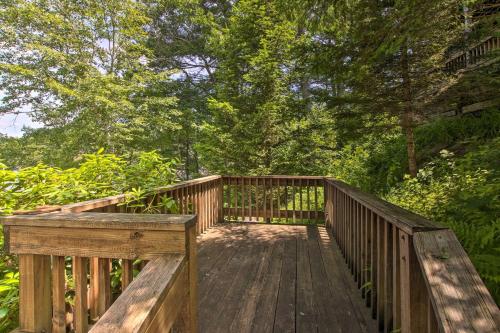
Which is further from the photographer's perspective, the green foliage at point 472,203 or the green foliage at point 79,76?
the green foliage at point 79,76

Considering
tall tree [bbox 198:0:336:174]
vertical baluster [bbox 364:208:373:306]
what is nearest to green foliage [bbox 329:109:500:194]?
tall tree [bbox 198:0:336:174]

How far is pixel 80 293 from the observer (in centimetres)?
125

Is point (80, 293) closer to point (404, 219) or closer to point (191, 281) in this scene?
point (191, 281)

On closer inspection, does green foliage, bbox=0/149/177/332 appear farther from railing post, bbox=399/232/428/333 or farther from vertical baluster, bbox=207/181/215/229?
vertical baluster, bbox=207/181/215/229

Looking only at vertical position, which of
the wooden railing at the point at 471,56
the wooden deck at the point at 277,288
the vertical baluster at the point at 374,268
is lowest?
the wooden deck at the point at 277,288

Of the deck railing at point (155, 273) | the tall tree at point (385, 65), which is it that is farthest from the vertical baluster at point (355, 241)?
the tall tree at point (385, 65)

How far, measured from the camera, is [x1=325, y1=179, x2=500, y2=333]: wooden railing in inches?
28.8

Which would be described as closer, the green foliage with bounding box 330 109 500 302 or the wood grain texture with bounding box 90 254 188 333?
the wood grain texture with bounding box 90 254 188 333

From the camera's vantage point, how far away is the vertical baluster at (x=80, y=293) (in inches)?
47.8

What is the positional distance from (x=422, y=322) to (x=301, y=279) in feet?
5.55

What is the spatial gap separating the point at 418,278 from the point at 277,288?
5.34ft

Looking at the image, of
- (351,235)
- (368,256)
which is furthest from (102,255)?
(351,235)

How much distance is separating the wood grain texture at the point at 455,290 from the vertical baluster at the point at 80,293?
1.38 m

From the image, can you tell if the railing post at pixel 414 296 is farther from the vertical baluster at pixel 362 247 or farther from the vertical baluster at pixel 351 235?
the vertical baluster at pixel 351 235
